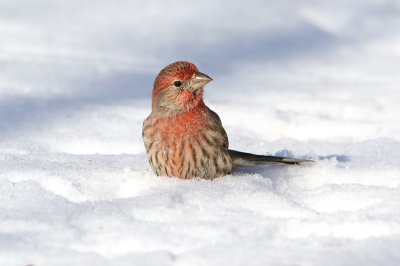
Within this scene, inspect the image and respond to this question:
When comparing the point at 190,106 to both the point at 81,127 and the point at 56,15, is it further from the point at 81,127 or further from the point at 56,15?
the point at 56,15

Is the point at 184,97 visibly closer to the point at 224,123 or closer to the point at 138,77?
the point at 224,123

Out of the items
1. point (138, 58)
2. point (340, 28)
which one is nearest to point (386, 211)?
point (138, 58)

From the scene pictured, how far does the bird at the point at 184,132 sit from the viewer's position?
13.8ft

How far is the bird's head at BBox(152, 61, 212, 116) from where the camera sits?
14.1 feet

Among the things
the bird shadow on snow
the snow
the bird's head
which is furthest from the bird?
the bird shadow on snow

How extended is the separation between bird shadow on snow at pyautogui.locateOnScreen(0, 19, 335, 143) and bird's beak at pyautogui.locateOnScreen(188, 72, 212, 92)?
1764 mm

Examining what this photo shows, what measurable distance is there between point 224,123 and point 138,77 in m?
1.61

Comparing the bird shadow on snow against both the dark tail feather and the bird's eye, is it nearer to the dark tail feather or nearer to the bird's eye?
the bird's eye

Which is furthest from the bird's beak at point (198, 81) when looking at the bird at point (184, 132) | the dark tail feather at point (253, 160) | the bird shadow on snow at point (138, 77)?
the bird shadow on snow at point (138, 77)

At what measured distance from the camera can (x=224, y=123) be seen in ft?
20.0

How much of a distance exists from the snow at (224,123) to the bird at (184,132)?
150 millimetres

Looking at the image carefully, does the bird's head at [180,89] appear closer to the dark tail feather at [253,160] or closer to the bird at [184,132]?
the bird at [184,132]

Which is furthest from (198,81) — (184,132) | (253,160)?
(253,160)

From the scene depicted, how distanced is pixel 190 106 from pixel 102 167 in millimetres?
726
